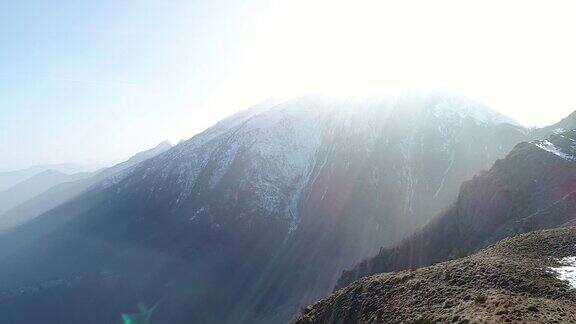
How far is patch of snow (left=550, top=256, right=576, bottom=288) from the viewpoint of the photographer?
88.9 feet

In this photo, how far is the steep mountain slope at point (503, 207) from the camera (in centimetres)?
6182

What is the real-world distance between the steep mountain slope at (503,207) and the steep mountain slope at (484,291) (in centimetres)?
2319

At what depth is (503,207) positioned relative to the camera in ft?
245

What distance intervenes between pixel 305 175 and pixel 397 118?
1830 inches

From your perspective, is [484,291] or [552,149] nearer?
[484,291]

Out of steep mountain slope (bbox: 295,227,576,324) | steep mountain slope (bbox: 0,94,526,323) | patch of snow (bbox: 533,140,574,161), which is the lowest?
steep mountain slope (bbox: 0,94,526,323)

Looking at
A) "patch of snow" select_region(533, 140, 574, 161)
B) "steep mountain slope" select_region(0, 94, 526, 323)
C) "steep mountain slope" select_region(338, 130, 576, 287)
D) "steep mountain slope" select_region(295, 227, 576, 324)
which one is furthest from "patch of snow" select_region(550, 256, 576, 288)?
"steep mountain slope" select_region(0, 94, 526, 323)

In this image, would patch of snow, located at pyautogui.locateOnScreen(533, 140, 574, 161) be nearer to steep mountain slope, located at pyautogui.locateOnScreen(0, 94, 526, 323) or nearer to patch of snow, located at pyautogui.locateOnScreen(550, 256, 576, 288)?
patch of snow, located at pyautogui.locateOnScreen(550, 256, 576, 288)

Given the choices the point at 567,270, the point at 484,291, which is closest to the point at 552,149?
the point at 567,270

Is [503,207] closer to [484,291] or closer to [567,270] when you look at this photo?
[567,270]

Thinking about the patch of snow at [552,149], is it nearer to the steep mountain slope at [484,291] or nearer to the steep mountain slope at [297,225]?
the steep mountain slope at [484,291]

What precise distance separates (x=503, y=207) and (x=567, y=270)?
160ft

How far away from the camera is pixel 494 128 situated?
6727 inches

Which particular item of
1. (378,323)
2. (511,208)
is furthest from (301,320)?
(511,208)
